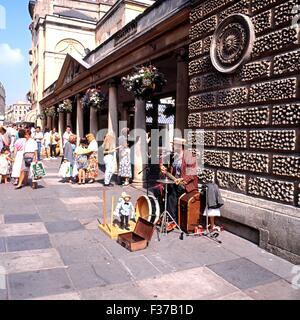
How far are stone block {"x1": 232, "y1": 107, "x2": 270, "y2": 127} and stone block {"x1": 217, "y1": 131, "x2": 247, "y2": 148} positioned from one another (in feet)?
0.54

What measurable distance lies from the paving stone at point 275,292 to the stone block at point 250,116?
2418mm

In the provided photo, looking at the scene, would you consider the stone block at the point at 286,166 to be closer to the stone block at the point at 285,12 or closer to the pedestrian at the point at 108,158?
the stone block at the point at 285,12

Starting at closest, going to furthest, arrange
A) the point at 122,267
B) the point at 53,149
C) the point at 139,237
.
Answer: the point at 122,267
the point at 139,237
the point at 53,149

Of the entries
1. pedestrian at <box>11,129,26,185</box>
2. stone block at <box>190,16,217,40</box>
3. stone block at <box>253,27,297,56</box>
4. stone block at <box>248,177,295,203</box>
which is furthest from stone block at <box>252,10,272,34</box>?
pedestrian at <box>11,129,26,185</box>

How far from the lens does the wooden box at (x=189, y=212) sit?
600cm

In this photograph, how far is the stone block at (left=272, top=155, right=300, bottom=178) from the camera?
468 cm

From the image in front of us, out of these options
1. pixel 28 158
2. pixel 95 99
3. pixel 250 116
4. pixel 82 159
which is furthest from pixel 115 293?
pixel 95 99

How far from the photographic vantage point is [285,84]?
16.0 feet

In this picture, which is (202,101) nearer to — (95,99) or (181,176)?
(181,176)

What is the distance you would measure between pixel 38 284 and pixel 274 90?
4188 mm

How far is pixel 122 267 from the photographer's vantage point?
444 centimetres

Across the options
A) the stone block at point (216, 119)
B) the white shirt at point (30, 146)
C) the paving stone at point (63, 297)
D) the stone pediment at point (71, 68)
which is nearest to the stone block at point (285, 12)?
the stone block at point (216, 119)
